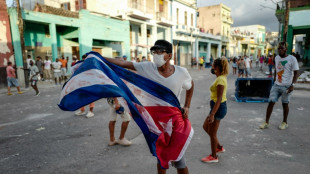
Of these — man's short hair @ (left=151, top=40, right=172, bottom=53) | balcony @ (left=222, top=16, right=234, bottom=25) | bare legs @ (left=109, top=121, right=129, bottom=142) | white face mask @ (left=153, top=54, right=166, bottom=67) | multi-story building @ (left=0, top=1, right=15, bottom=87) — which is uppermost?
balcony @ (left=222, top=16, right=234, bottom=25)

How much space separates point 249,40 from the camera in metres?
54.5

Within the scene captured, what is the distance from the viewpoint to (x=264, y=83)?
7523 millimetres

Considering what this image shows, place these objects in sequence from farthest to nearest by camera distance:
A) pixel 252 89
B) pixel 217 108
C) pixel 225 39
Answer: pixel 225 39 < pixel 252 89 < pixel 217 108

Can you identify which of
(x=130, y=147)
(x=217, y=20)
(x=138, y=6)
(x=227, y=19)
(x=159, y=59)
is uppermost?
(x=227, y=19)

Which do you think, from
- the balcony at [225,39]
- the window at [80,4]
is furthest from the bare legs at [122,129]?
the balcony at [225,39]

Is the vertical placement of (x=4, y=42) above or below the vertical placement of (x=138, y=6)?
below

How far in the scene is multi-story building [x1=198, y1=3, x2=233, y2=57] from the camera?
41844mm

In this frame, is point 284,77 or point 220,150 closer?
point 220,150

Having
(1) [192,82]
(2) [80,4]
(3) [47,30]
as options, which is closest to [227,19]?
(2) [80,4]

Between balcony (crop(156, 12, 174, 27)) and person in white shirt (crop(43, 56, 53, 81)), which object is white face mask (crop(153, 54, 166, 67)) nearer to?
person in white shirt (crop(43, 56, 53, 81))

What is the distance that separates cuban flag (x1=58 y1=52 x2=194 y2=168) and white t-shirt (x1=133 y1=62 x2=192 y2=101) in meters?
0.05

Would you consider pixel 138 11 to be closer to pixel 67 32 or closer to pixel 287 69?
pixel 67 32

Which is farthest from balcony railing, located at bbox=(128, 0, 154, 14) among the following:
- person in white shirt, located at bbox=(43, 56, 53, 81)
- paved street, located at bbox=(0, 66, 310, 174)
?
paved street, located at bbox=(0, 66, 310, 174)

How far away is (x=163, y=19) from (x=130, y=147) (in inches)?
936
